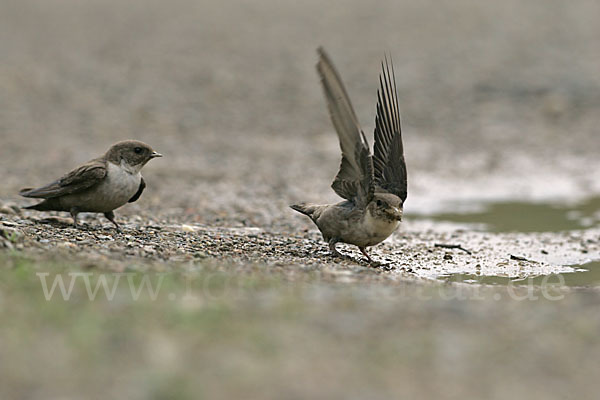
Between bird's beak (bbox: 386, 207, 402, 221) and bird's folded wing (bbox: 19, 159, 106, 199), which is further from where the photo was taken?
bird's folded wing (bbox: 19, 159, 106, 199)

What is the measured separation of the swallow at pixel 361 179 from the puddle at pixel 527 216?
288 cm

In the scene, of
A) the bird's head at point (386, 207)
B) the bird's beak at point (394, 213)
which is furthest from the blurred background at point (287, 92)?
the bird's beak at point (394, 213)

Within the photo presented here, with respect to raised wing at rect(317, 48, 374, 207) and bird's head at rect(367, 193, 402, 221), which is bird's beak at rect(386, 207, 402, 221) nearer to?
bird's head at rect(367, 193, 402, 221)

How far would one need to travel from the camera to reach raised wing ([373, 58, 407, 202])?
7.38 meters

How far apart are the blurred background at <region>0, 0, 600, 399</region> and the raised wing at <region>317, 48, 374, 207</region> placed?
3.80ft

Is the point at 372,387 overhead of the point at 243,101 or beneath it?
beneath

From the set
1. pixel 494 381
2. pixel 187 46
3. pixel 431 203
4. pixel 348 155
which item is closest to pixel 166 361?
pixel 494 381

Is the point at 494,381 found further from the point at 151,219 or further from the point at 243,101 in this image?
the point at 243,101

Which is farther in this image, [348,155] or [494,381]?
[348,155]

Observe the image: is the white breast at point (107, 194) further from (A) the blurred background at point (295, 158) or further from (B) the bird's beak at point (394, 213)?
(B) the bird's beak at point (394, 213)

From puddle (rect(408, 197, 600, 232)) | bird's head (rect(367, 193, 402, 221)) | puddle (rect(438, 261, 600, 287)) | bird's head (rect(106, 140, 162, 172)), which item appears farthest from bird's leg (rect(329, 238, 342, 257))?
puddle (rect(408, 197, 600, 232))

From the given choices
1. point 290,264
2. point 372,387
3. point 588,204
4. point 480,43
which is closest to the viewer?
point 372,387

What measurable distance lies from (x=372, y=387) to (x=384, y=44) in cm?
1788

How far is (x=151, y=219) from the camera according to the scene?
9.04 metres
